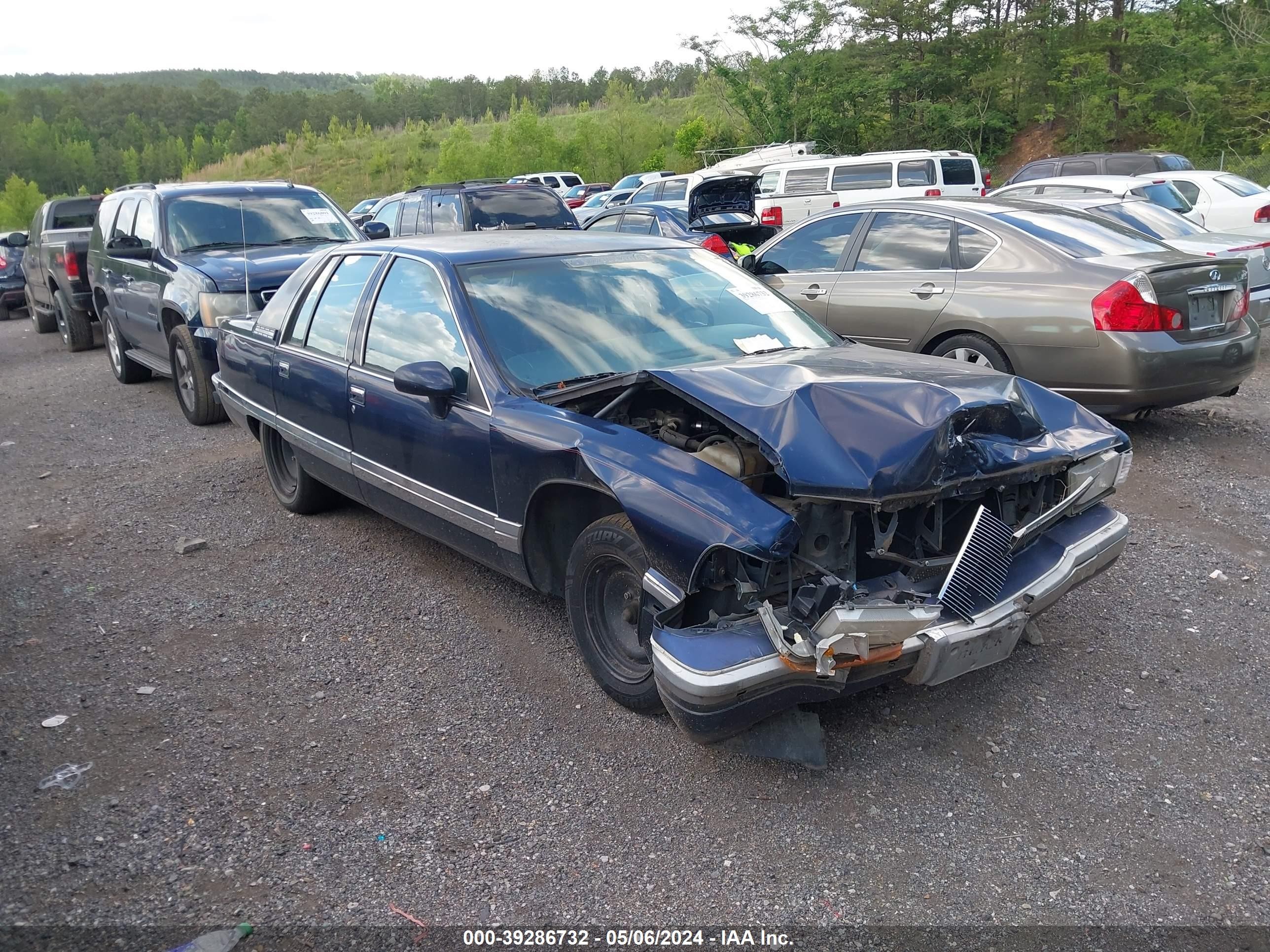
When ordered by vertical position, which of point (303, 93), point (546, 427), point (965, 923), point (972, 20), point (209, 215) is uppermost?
point (303, 93)

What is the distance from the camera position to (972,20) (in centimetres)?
3741

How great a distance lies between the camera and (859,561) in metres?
3.33

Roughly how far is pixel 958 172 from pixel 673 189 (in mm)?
6744

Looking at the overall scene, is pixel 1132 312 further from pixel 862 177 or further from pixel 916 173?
pixel 862 177

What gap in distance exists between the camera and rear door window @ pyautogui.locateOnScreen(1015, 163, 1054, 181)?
1947 cm

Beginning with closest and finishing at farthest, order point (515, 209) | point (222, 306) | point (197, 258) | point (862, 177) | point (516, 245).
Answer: point (516, 245)
point (222, 306)
point (197, 258)
point (515, 209)
point (862, 177)

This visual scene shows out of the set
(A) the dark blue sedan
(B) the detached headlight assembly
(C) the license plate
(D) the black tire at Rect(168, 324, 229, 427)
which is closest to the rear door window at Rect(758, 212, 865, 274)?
(C) the license plate

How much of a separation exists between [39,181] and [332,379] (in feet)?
323

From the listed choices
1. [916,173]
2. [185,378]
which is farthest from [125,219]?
[916,173]

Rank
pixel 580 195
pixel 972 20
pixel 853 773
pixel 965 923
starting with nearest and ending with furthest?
pixel 965 923 < pixel 853 773 < pixel 580 195 < pixel 972 20

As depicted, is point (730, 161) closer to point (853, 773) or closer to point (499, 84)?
point (853, 773)

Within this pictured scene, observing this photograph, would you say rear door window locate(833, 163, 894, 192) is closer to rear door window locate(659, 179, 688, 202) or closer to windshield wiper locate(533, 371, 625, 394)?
rear door window locate(659, 179, 688, 202)

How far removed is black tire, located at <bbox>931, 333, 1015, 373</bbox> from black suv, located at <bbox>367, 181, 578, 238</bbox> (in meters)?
5.69

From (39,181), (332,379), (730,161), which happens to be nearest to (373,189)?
(730,161)
